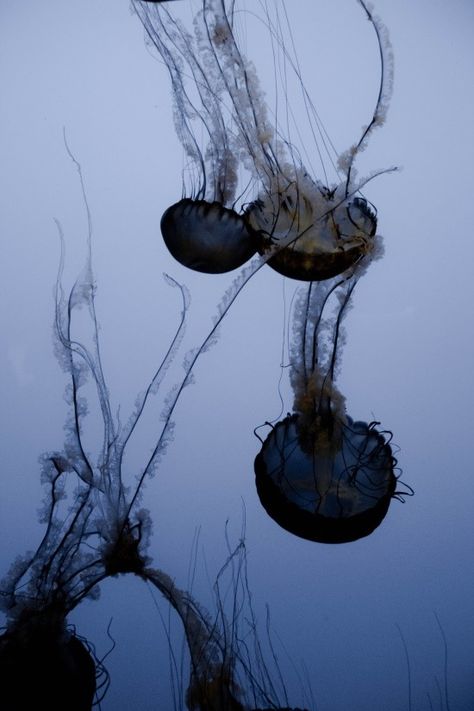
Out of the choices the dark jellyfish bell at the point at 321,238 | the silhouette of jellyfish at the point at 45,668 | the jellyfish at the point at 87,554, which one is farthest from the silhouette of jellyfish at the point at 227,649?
the dark jellyfish bell at the point at 321,238

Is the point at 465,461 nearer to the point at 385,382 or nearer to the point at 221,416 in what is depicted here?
the point at 385,382

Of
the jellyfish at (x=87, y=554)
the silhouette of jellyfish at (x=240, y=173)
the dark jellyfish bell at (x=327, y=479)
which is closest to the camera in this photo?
the silhouette of jellyfish at (x=240, y=173)

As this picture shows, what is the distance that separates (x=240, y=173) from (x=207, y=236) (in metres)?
0.28

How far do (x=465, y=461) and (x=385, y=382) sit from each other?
0.53 metres

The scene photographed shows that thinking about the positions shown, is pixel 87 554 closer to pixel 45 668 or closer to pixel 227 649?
pixel 45 668

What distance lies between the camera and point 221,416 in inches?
87.5

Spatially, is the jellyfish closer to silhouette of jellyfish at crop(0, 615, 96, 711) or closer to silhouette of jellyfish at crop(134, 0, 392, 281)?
silhouette of jellyfish at crop(0, 615, 96, 711)

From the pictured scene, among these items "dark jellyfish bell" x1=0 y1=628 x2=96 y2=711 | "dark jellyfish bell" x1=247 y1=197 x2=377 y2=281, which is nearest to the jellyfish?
"dark jellyfish bell" x1=0 y1=628 x2=96 y2=711

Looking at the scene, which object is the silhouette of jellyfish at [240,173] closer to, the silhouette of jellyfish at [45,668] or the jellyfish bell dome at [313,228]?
the jellyfish bell dome at [313,228]

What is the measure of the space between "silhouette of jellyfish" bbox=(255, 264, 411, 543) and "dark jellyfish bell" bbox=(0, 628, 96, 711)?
1.05 metres

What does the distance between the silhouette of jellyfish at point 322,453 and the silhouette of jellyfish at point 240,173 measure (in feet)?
0.54

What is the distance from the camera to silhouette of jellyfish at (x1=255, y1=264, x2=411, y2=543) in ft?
7.06

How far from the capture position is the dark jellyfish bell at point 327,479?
88.0 inches

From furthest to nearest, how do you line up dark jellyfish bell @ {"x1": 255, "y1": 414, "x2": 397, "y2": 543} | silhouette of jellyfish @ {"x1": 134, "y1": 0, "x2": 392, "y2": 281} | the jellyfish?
dark jellyfish bell @ {"x1": 255, "y1": 414, "x2": 397, "y2": 543} < the jellyfish < silhouette of jellyfish @ {"x1": 134, "y1": 0, "x2": 392, "y2": 281}
